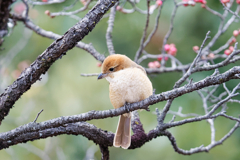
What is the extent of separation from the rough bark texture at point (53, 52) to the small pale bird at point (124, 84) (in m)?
0.74

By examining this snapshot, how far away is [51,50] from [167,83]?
3189mm

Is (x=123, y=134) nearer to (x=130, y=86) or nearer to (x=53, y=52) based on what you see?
(x=130, y=86)

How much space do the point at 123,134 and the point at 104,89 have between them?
268 centimetres

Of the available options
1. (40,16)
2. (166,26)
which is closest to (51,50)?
(166,26)

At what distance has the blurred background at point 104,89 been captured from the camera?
453cm

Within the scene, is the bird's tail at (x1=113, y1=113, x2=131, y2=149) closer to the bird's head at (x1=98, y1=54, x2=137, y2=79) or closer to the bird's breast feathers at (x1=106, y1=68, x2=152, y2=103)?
the bird's breast feathers at (x1=106, y1=68, x2=152, y2=103)

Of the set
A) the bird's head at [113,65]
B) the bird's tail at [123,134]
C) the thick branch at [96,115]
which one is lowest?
the thick branch at [96,115]

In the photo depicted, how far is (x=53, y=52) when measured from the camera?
1.75 meters

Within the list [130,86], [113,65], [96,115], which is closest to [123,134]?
[130,86]

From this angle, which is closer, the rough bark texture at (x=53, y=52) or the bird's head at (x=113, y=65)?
the rough bark texture at (x=53, y=52)

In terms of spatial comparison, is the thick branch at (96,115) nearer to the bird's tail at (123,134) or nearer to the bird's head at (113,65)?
the bird's tail at (123,134)

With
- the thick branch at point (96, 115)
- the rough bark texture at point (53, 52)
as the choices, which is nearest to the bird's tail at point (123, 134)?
the thick branch at point (96, 115)

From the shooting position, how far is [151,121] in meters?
4.62

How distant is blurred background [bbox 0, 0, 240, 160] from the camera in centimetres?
453
